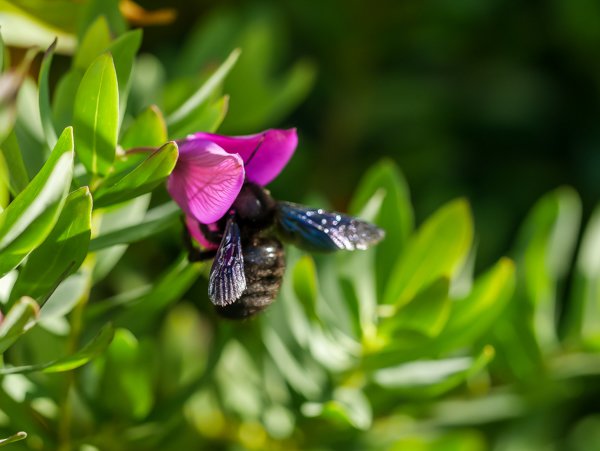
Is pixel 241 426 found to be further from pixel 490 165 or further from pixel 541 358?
pixel 490 165

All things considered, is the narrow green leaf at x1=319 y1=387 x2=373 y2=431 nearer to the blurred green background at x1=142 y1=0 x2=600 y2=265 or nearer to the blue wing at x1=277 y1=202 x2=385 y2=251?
the blue wing at x1=277 y1=202 x2=385 y2=251

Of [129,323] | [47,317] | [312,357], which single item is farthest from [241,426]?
[47,317]

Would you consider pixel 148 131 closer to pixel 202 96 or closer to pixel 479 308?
pixel 202 96

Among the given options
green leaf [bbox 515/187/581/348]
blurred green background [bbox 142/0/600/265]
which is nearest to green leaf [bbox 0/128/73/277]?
green leaf [bbox 515/187/581/348]

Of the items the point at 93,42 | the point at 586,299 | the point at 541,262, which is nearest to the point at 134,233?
the point at 93,42

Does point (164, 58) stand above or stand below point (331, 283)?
above

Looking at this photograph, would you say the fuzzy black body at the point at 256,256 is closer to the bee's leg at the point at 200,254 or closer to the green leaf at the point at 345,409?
the bee's leg at the point at 200,254
